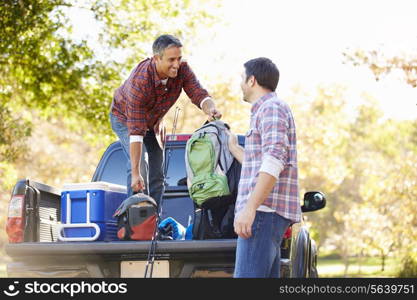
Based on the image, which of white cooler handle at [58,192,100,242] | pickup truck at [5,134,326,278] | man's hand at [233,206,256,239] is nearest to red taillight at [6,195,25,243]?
pickup truck at [5,134,326,278]

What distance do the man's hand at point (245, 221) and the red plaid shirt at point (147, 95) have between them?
6.76 ft

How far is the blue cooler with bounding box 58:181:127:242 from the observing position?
20.2 ft

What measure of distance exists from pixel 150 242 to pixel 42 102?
13180 millimetres

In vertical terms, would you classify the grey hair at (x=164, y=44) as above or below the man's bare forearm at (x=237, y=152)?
above

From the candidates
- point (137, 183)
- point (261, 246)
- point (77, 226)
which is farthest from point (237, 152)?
point (261, 246)

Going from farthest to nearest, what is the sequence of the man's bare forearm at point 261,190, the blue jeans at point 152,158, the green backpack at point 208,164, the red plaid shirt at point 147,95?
the blue jeans at point 152,158
the red plaid shirt at point 147,95
the green backpack at point 208,164
the man's bare forearm at point 261,190

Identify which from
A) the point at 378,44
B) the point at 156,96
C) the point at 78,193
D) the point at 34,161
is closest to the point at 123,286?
the point at 78,193

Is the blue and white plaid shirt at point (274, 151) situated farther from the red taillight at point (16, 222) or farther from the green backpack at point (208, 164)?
the red taillight at point (16, 222)

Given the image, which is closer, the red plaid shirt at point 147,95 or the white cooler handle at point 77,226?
the white cooler handle at point 77,226

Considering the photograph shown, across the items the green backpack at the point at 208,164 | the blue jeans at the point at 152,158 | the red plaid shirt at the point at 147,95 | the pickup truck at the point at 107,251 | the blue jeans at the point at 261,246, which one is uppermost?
the red plaid shirt at the point at 147,95

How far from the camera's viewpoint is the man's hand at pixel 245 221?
4.38m

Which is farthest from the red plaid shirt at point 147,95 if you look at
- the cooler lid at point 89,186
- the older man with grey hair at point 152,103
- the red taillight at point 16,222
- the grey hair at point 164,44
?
the red taillight at point 16,222

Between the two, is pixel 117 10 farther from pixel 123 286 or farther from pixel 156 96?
pixel 123 286

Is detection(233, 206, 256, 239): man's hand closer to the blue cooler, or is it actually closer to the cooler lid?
the blue cooler
